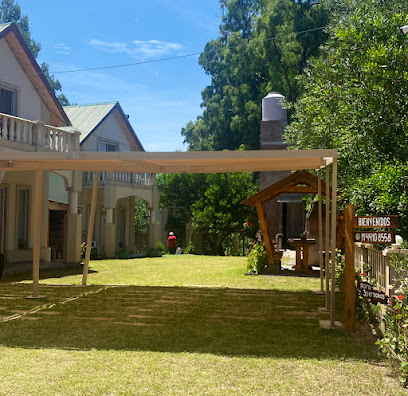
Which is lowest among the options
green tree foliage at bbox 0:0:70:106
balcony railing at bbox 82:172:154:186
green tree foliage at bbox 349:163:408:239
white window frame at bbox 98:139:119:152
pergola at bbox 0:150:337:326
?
green tree foliage at bbox 349:163:408:239

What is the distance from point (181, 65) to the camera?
224 feet

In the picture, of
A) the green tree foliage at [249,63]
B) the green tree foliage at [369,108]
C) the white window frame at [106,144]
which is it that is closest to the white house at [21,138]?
the white window frame at [106,144]

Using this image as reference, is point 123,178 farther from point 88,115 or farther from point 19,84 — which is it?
point 19,84

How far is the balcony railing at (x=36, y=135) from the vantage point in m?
14.8

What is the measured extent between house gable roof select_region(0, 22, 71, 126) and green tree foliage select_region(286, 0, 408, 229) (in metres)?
9.73

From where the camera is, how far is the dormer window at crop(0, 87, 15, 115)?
16984 mm

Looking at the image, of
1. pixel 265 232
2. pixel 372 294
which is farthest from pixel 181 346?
pixel 265 232

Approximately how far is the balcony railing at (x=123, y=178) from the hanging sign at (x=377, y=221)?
1748cm

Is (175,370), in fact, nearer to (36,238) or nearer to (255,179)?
(36,238)

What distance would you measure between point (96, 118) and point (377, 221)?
2042 cm

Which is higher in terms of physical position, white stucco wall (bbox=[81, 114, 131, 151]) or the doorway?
white stucco wall (bbox=[81, 114, 131, 151])

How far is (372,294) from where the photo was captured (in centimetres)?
652

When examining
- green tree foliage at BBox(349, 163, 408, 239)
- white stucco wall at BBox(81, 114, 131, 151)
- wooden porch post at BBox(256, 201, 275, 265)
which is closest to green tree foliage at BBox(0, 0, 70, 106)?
white stucco wall at BBox(81, 114, 131, 151)

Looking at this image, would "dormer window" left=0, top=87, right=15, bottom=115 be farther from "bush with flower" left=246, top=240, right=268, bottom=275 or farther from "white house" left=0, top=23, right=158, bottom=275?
"bush with flower" left=246, top=240, right=268, bottom=275
